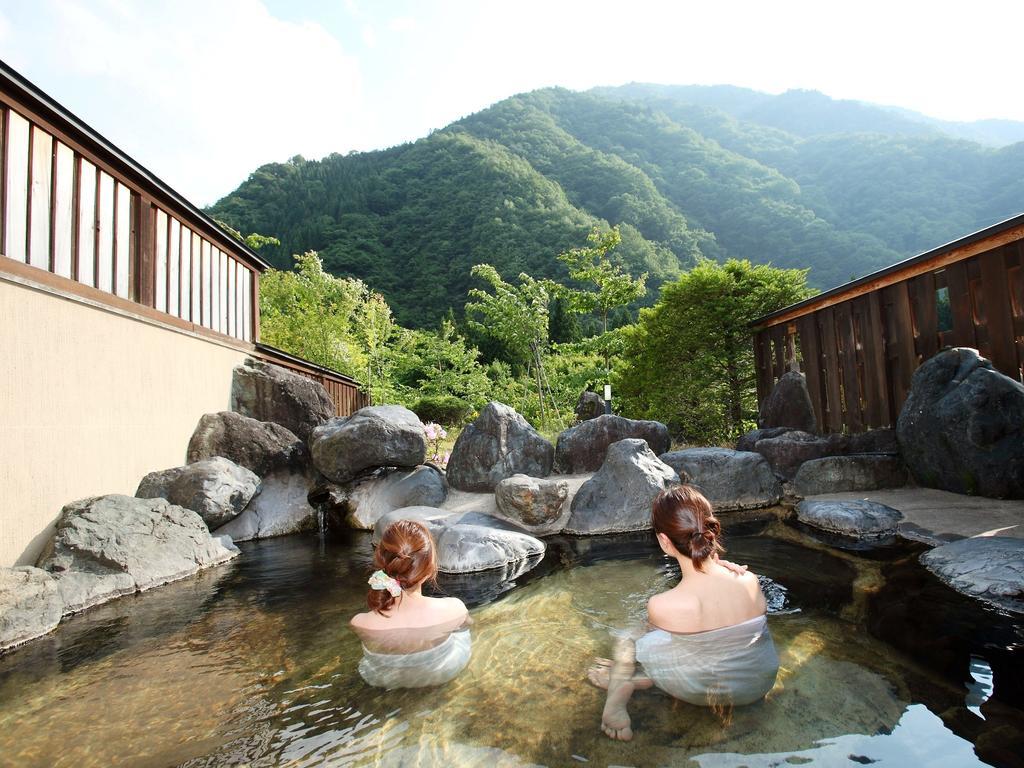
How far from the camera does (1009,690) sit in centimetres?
265

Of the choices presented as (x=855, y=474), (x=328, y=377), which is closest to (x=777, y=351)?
(x=855, y=474)

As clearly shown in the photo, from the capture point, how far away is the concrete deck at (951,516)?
5062 mm

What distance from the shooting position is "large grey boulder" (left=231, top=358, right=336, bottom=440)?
9570 mm

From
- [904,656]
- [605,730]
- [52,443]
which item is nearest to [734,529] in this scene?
[904,656]

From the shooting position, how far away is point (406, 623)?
313cm

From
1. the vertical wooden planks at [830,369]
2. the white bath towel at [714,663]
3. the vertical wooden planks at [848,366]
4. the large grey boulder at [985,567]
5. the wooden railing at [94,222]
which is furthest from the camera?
the vertical wooden planks at [830,369]

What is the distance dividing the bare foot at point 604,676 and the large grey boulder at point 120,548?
423cm

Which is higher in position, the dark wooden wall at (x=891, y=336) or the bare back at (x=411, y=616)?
the dark wooden wall at (x=891, y=336)

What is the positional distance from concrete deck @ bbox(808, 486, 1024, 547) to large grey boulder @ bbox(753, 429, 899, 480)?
4.26 feet

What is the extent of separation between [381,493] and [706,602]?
20.1 feet

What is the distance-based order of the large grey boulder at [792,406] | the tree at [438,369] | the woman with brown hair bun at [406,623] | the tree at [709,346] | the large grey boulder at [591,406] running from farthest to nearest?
the tree at [438,369]
the large grey boulder at [591,406]
the tree at [709,346]
the large grey boulder at [792,406]
the woman with brown hair bun at [406,623]

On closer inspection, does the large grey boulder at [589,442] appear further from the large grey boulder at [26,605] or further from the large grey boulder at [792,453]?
the large grey boulder at [26,605]

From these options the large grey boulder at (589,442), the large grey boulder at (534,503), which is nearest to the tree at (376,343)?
the large grey boulder at (589,442)

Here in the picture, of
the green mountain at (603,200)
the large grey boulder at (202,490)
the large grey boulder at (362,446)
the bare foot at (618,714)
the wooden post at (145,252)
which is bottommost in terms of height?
the bare foot at (618,714)
